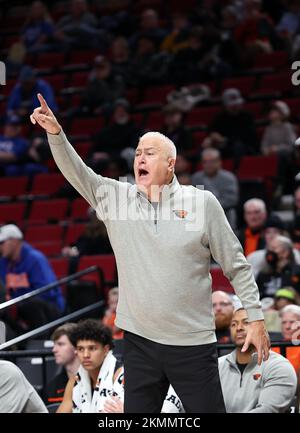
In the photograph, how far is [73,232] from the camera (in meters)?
9.57

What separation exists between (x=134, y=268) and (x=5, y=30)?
11.9 meters

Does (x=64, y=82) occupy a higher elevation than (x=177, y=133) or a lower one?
higher

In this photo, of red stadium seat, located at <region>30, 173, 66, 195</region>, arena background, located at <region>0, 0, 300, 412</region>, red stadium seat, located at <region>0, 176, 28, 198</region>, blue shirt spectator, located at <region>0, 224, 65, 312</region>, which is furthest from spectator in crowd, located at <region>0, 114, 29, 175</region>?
blue shirt spectator, located at <region>0, 224, 65, 312</region>

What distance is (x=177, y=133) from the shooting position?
10359 millimetres

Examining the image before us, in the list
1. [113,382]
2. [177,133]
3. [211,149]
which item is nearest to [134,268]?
[113,382]

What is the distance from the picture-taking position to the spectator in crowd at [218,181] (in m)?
9.20

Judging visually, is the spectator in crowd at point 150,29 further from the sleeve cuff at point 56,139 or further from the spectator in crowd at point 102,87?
the sleeve cuff at point 56,139

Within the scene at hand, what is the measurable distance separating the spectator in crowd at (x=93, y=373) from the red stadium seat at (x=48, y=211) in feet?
14.5

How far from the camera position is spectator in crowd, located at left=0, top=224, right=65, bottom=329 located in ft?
26.0

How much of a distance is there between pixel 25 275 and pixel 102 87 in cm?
417

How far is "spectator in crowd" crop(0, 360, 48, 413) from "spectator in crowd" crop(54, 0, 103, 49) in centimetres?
907

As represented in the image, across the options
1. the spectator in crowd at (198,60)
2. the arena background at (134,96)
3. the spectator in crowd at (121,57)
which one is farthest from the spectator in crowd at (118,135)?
the spectator in crowd at (121,57)
